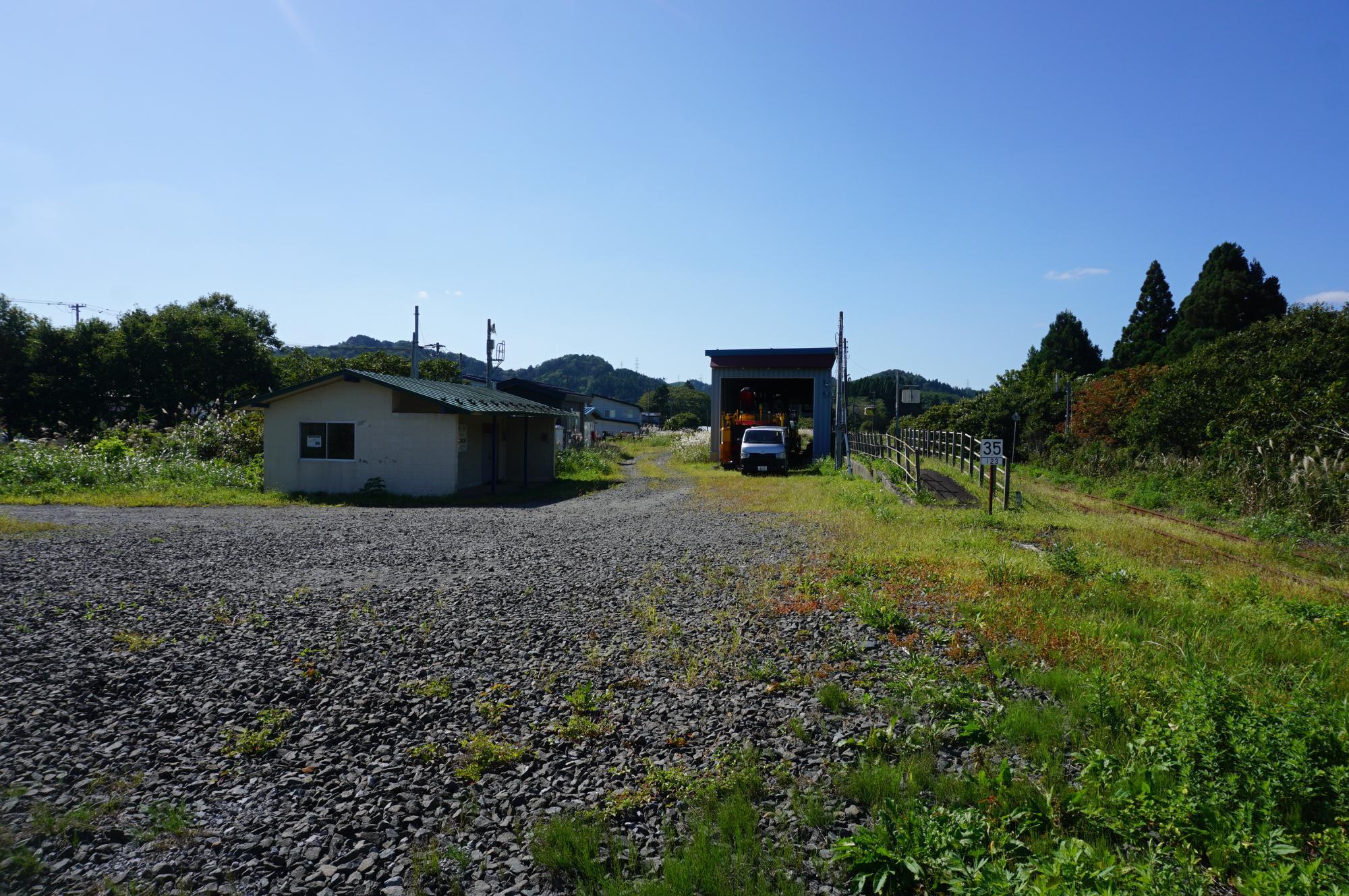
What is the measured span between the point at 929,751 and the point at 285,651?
5390mm

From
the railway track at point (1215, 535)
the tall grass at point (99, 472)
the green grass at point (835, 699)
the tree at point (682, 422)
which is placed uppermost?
the tree at point (682, 422)

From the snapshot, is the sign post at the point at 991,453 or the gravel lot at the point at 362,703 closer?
the gravel lot at the point at 362,703

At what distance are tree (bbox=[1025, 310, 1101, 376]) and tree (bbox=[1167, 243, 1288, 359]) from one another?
14346 mm

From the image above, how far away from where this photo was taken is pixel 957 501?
55.1 ft

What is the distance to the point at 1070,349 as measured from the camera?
6269 centimetres

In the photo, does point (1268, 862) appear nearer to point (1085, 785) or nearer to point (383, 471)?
point (1085, 785)

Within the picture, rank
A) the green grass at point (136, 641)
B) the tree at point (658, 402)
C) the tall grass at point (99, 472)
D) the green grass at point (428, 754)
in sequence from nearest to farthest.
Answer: the green grass at point (428, 754) < the green grass at point (136, 641) < the tall grass at point (99, 472) < the tree at point (658, 402)

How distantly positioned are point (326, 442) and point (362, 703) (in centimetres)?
1639

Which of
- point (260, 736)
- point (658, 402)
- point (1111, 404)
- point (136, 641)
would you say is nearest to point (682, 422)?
point (658, 402)

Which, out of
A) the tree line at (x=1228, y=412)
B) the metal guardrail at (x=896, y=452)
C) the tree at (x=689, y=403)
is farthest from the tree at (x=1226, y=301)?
the tree at (x=689, y=403)

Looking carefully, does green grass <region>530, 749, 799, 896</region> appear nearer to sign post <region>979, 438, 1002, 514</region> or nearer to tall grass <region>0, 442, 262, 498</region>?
sign post <region>979, 438, 1002, 514</region>

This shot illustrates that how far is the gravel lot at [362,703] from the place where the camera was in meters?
3.80

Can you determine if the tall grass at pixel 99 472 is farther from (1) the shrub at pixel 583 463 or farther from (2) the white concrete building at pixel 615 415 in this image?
(2) the white concrete building at pixel 615 415

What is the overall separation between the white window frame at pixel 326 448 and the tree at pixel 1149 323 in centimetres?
5341
